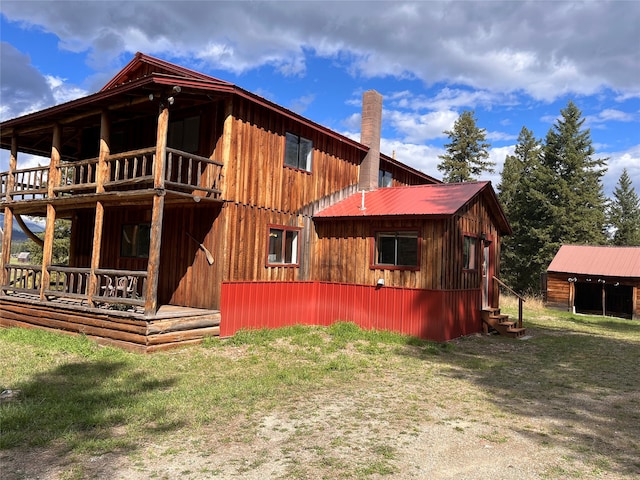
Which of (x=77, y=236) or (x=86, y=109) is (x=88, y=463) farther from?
(x=77, y=236)

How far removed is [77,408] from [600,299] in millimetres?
34007

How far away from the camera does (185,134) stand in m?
13.1

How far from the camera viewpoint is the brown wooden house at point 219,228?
1140cm

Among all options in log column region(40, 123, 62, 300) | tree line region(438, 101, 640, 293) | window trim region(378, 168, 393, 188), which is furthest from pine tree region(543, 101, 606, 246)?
log column region(40, 123, 62, 300)

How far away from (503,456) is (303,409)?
2.76 meters

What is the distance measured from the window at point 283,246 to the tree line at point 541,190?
30185 mm

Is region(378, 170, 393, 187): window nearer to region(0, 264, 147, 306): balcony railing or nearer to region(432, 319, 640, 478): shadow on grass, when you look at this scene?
region(432, 319, 640, 478): shadow on grass

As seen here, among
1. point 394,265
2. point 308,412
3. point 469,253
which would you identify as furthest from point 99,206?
point 469,253

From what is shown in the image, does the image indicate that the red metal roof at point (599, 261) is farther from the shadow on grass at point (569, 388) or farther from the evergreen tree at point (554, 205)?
the shadow on grass at point (569, 388)

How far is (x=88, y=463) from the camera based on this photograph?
4719 millimetres

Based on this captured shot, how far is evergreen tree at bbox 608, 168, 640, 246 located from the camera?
50.8m

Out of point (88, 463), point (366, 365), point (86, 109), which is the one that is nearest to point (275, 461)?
point (88, 463)

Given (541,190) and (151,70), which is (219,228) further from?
(541,190)

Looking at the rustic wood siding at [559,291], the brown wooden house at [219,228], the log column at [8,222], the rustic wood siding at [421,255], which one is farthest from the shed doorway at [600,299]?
the log column at [8,222]
